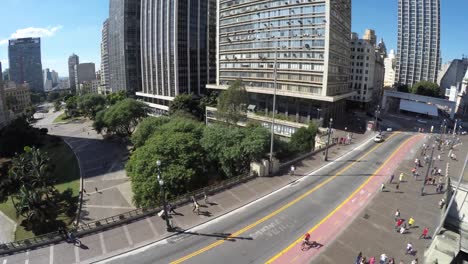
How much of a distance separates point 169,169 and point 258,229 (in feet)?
43.7

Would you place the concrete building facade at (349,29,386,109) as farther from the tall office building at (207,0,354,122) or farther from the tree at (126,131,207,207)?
the tree at (126,131,207,207)

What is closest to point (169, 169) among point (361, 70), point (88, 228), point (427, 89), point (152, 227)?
point (152, 227)

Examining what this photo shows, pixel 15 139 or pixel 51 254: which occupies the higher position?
pixel 15 139

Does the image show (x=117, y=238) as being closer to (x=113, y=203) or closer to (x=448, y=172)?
(x=113, y=203)

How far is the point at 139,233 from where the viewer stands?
22.5m

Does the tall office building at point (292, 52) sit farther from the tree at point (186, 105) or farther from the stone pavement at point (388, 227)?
the stone pavement at point (388, 227)

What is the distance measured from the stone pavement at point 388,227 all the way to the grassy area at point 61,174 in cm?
3888

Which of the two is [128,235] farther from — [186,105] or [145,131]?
[186,105]

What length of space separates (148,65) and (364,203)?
356ft

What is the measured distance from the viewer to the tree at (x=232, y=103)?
181 ft

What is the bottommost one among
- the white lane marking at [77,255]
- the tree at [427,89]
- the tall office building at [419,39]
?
the white lane marking at [77,255]

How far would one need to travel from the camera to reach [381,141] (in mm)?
52500

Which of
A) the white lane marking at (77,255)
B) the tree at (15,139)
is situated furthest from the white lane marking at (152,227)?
the tree at (15,139)

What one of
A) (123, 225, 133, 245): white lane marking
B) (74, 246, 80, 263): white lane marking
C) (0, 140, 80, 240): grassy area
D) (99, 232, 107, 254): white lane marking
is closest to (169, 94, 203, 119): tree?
(0, 140, 80, 240): grassy area
